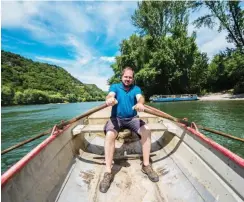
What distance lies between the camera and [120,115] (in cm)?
402

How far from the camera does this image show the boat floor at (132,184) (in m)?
3.13

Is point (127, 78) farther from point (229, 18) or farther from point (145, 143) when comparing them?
point (229, 18)

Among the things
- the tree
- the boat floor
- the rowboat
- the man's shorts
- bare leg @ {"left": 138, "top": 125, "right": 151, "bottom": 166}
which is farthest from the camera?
the tree

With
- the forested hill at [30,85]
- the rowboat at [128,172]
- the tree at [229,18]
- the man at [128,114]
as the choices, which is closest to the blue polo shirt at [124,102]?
the man at [128,114]

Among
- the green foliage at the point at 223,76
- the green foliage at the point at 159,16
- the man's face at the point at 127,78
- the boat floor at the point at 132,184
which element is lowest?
the boat floor at the point at 132,184

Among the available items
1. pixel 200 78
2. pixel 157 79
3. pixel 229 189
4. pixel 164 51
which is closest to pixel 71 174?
pixel 229 189

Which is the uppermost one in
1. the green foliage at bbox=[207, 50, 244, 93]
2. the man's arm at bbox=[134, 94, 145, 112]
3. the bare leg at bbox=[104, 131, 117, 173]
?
the green foliage at bbox=[207, 50, 244, 93]

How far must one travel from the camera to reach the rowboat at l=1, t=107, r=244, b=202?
2578 millimetres

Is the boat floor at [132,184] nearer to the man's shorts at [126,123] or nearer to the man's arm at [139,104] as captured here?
the man's shorts at [126,123]

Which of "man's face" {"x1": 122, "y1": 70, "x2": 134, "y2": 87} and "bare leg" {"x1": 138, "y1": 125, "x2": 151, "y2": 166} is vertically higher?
"man's face" {"x1": 122, "y1": 70, "x2": 134, "y2": 87}

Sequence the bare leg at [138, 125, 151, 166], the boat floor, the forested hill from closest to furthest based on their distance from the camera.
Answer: the boat floor, the bare leg at [138, 125, 151, 166], the forested hill

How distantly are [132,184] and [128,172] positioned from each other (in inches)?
15.9

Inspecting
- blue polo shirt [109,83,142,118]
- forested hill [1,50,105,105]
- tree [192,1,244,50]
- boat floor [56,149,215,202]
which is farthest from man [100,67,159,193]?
forested hill [1,50,105,105]

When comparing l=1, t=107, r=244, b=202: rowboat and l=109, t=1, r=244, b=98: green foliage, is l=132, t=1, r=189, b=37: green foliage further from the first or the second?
l=1, t=107, r=244, b=202: rowboat
